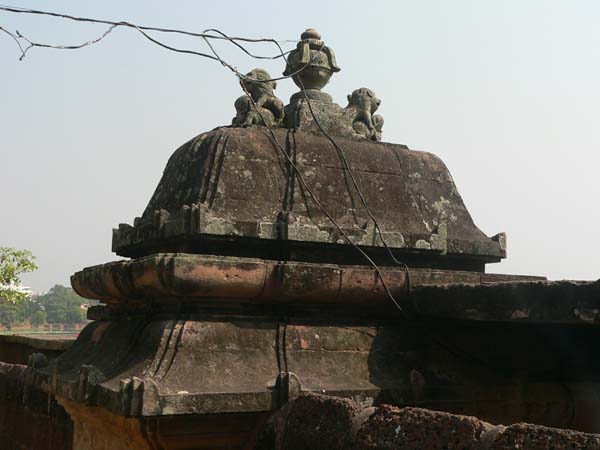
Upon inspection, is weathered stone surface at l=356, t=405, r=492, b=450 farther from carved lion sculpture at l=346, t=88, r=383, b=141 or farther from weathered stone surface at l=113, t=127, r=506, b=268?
carved lion sculpture at l=346, t=88, r=383, b=141

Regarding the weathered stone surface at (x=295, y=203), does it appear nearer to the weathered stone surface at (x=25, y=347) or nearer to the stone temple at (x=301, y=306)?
the stone temple at (x=301, y=306)

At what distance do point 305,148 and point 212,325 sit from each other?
4.27 ft

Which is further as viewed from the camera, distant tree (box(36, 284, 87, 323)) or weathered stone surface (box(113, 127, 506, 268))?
distant tree (box(36, 284, 87, 323))

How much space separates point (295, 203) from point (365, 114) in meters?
1.09

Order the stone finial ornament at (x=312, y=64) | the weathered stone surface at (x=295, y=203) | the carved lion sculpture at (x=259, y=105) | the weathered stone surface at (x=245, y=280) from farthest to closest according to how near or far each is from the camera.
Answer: the stone finial ornament at (x=312, y=64) < the carved lion sculpture at (x=259, y=105) < the weathered stone surface at (x=295, y=203) < the weathered stone surface at (x=245, y=280)

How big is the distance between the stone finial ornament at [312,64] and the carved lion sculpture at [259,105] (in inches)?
9.8

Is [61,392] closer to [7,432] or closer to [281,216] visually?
[281,216]

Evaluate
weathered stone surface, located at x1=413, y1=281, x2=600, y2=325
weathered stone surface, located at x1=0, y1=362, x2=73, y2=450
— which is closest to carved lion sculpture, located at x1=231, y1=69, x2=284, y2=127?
weathered stone surface, located at x1=413, y1=281, x2=600, y2=325

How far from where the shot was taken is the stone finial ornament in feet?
16.9

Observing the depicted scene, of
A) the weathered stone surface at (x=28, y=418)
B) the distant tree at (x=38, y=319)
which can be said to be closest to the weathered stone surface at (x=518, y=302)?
the weathered stone surface at (x=28, y=418)

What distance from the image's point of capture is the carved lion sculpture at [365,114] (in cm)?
504

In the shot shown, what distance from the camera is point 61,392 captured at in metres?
4.07

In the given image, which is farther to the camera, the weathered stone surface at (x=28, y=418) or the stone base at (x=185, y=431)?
the weathered stone surface at (x=28, y=418)

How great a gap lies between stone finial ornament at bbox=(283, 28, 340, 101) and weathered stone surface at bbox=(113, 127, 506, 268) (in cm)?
58
